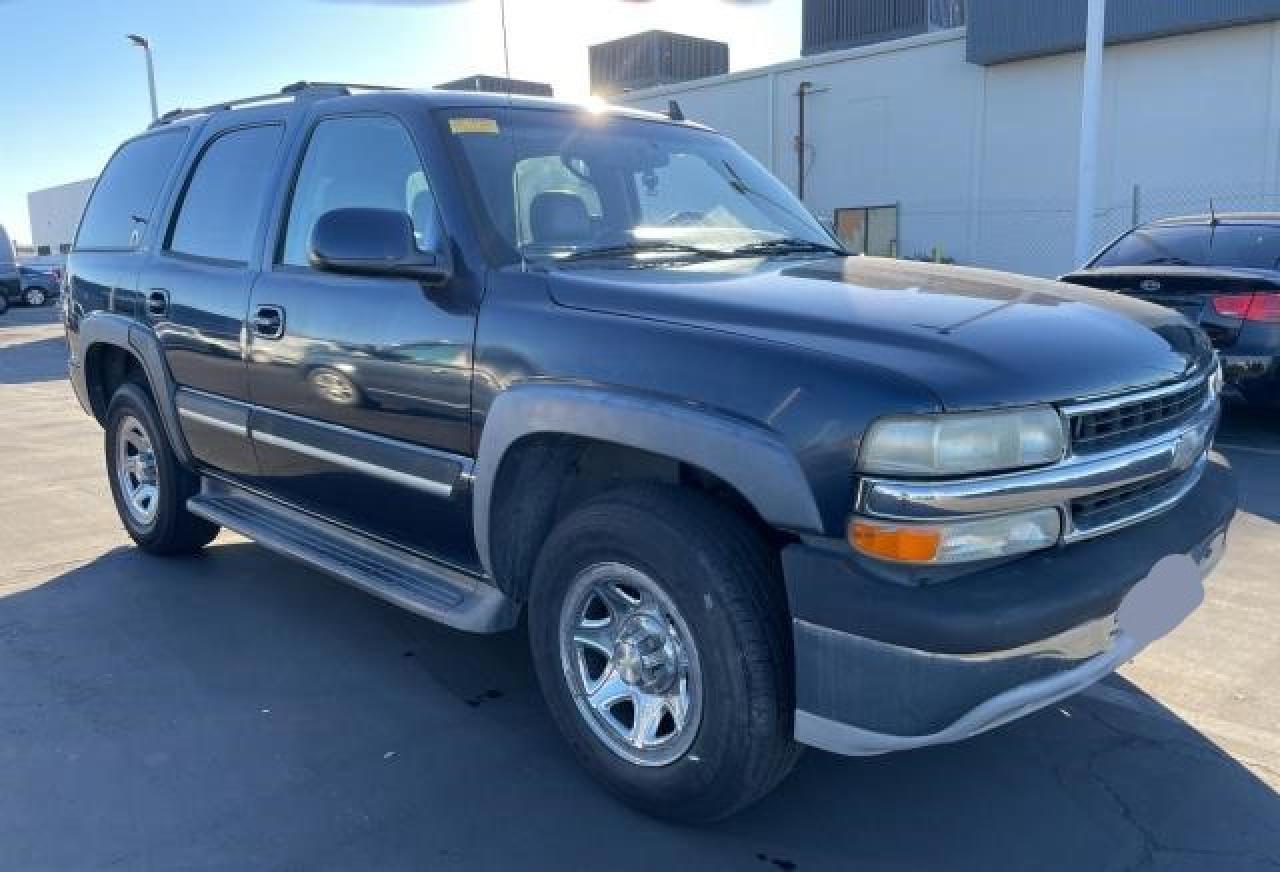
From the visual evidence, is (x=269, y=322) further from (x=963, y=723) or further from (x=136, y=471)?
(x=963, y=723)

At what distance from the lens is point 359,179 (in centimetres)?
368

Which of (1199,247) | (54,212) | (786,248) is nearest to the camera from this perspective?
(786,248)

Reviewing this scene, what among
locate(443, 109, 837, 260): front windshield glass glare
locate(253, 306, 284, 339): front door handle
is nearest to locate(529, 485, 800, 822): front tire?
locate(443, 109, 837, 260): front windshield glass glare

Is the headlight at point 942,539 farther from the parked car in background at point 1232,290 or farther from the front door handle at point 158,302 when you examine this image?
the parked car in background at point 1232,290

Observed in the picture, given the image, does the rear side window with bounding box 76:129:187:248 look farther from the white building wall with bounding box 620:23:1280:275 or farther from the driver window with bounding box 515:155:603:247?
the white building wall with bounding box 620:23:1280:275

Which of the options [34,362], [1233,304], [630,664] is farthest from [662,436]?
[34,362]

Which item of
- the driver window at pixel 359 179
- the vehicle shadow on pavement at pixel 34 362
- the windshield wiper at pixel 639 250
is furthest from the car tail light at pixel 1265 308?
the vehicle shadow on pavement at pixel 34 362

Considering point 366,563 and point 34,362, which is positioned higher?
point 366,563

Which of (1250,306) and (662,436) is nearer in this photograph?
(662,436)

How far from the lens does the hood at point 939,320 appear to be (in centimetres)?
236

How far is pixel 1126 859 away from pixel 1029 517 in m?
0.94

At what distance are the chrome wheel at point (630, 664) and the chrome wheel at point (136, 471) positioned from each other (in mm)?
2938

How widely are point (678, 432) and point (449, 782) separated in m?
1.28

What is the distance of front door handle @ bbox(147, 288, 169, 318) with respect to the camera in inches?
178
